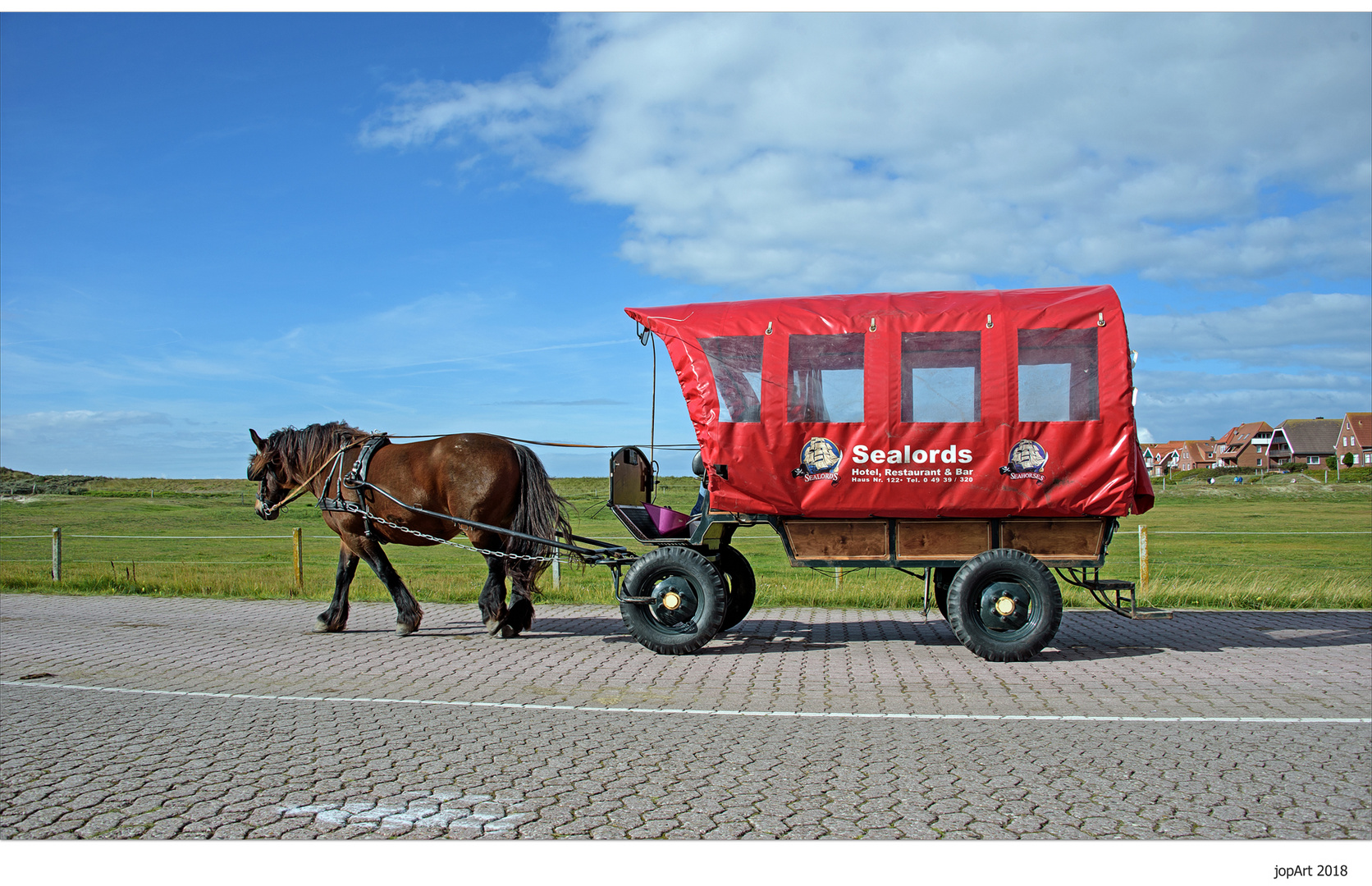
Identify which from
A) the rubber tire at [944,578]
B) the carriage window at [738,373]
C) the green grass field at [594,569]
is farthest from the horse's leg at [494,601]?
the rubber tire at [944,578]

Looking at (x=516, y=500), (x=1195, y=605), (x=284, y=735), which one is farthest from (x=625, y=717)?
(x=1195, y=605)

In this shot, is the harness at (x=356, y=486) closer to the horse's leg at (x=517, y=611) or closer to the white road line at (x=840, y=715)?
the horse's leg at (x=517, y=611)

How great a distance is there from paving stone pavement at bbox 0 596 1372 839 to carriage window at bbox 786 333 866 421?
6.97ft

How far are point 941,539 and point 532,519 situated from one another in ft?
12.6

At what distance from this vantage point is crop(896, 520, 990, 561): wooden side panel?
801 centimetres

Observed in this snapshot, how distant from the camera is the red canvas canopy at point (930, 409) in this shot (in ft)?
25.4

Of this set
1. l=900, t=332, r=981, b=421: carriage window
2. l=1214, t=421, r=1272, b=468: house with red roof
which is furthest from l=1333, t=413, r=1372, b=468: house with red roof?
l=900, t=332, r=981, b=421: carriage window

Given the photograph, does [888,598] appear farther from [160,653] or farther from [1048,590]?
[160,653]

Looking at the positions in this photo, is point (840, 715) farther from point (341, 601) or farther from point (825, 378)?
point (341, 601)

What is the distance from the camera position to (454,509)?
29.8 feet

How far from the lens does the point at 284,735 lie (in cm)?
530

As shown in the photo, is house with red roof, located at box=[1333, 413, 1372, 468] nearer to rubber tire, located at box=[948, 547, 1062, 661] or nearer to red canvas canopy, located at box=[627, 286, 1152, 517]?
red canvas canopy, located at box=[627, 286, 1152, 517]

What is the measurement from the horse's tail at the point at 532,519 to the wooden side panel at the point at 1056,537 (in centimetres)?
405

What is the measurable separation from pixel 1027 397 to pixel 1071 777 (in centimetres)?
402
